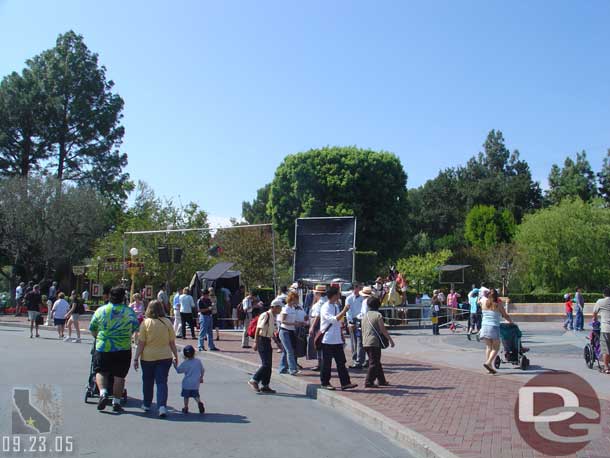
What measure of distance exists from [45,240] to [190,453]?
3819 cm

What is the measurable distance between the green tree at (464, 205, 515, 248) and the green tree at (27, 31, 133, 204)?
33935 mm

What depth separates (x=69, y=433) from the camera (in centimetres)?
755

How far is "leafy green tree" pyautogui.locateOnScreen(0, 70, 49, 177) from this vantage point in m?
49.1

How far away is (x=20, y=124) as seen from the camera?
1959 inches

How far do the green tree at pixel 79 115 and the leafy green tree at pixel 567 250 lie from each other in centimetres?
3277

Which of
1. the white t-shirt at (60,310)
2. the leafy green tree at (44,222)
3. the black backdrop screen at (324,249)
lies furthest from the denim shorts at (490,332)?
the leafy green tree at (44,222)

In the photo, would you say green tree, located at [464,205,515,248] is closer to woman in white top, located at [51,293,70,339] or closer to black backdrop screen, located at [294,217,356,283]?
black backdrop screen, located at [294,217,356,283]

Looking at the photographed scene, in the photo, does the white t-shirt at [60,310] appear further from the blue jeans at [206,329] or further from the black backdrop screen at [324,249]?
the black backdrop screen at [324,249]

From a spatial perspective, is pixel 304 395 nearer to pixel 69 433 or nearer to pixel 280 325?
pixel 280 325

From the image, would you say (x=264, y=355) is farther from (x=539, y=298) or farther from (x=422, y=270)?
(x=422, y=270)

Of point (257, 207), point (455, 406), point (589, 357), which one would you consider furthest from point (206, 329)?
point (257, 207)

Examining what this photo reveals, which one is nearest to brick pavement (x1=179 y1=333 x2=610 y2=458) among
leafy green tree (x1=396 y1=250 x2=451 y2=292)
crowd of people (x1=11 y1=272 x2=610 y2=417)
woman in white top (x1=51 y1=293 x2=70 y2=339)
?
crowd of people (x1=11 y1=272 x2=610 y2=417)

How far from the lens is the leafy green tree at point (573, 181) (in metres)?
67.8

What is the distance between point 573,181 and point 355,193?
3336 cm
